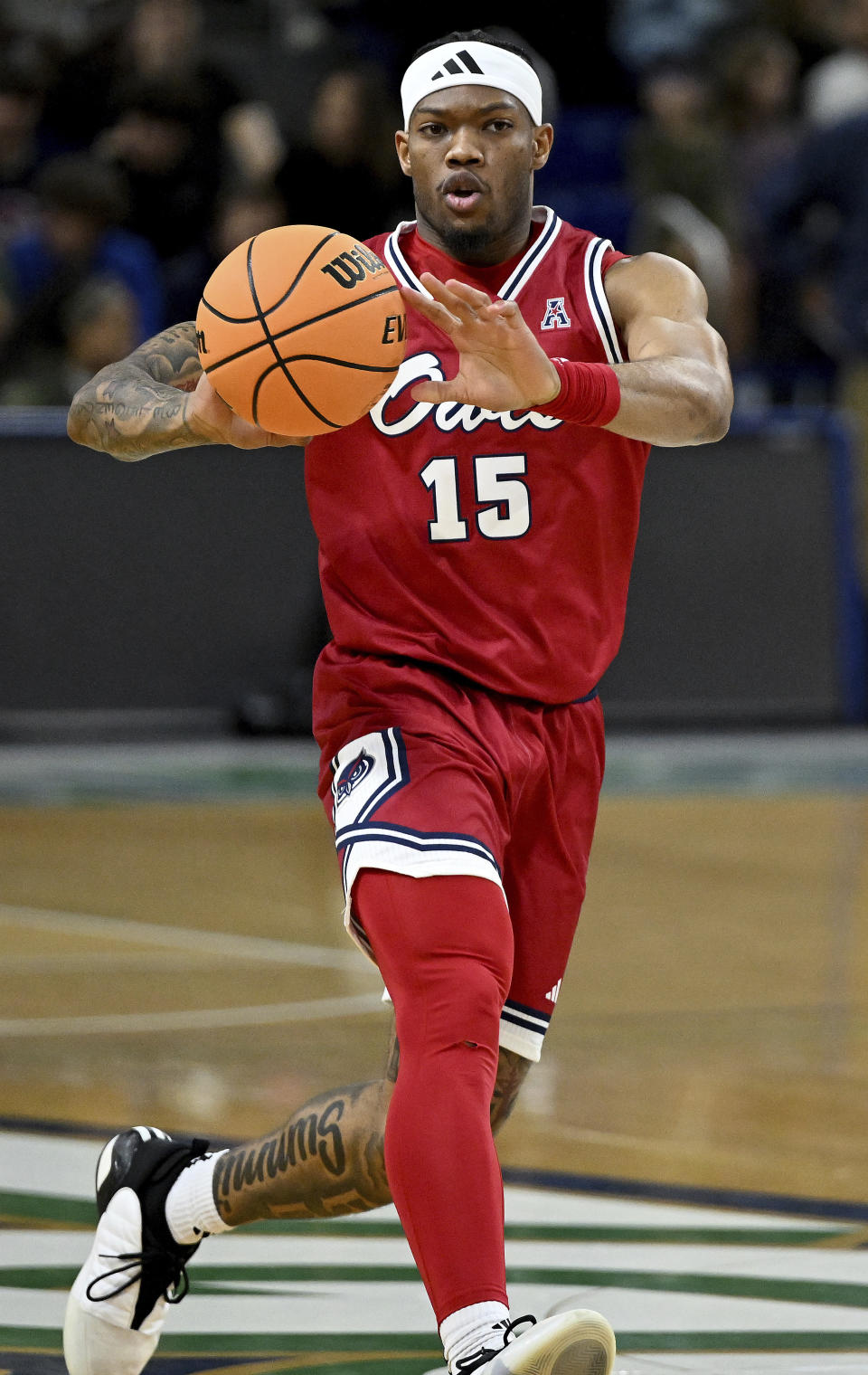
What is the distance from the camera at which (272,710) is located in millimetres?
13328

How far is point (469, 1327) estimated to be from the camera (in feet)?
11.8

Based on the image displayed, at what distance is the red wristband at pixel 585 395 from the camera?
4.04 m

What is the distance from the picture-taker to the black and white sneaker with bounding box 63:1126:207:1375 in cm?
437

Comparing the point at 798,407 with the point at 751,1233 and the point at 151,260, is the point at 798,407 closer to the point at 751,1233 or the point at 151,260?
the point at 151,260

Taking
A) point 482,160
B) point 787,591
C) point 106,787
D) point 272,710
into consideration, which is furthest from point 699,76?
point 482,160

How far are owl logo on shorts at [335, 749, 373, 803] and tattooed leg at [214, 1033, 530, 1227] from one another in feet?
1.71

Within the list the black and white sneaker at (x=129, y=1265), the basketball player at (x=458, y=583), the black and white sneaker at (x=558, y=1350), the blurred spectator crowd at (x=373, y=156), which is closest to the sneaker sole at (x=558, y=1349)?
the black and white sneaker at (x=558, y=1350)

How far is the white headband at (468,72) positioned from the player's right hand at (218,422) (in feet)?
2.23

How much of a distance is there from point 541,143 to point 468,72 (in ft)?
0.79

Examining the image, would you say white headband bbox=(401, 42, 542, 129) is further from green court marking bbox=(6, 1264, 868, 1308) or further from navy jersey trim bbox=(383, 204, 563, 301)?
green court marking bbox=(6, 1264, 868, 1308)

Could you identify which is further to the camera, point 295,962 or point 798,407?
point 798,407

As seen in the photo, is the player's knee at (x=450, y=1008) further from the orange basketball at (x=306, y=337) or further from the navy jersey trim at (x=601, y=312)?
the navy jersey trim at (x=601, y=312)

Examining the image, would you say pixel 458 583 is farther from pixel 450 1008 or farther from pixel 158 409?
pixel 450 1008

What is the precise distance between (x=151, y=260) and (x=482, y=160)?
10.0 metres
